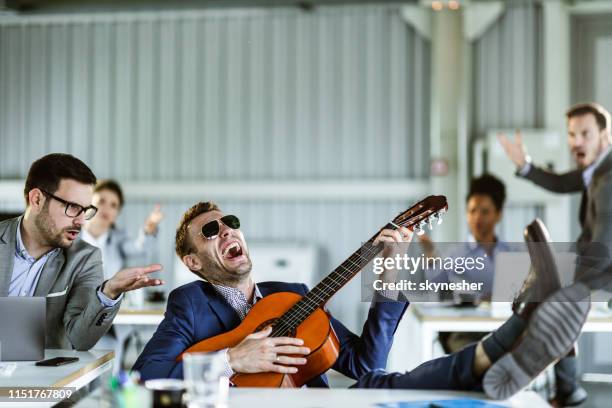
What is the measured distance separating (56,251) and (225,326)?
0.68 meters

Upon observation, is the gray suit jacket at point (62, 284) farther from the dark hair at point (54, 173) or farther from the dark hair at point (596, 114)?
the dark hair at point (596, 114)

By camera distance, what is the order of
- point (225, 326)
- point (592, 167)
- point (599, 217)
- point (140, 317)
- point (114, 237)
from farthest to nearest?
point (114, 237) → point (592, 167) → point (140, 317) → point (599, 217) → point (225, 326)

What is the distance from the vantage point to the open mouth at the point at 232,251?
2145 millimetres

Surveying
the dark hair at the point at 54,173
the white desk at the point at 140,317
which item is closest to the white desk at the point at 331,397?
the dark hair at the point at 54,173

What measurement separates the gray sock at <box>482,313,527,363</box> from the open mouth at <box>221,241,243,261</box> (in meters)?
0.86

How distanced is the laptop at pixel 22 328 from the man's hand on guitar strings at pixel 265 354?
0.57 meters

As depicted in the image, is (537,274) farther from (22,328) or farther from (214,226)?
(22,328)

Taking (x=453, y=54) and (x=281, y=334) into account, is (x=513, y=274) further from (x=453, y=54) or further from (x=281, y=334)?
(x=453, y=54)

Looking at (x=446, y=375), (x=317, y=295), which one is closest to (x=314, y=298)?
(x=317, y=295)

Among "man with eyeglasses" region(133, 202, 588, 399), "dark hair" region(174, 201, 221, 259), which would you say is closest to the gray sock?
"man with eyeglasses" region(133, 202, 588, 399)

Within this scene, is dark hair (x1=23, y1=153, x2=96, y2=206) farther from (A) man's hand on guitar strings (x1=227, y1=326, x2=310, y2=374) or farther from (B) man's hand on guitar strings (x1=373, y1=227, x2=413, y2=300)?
(B) man's hand on guitar strings (x1=373, y1=227, x2=413, y2=300)

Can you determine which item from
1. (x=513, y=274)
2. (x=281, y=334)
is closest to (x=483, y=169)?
(x=513, y=274)

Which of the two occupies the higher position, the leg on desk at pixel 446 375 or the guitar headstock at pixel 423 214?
the guitar headstock at pixel 423 214

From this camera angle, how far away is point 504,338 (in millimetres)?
1514
